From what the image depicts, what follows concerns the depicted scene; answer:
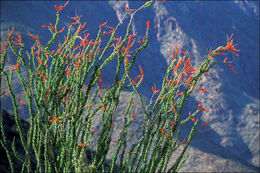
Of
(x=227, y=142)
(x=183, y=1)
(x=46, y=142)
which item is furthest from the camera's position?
(x=183, y=1)

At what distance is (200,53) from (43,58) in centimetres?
4189

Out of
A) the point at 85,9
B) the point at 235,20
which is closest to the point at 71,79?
the point at 85,9

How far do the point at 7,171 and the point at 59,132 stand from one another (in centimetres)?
89

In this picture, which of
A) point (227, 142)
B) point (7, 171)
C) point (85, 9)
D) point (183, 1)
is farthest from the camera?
point (183, 1)

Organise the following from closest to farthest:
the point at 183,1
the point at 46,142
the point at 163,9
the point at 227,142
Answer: the point at 46,142, the point at 227,142, the point at 163,9, the point at 183,1

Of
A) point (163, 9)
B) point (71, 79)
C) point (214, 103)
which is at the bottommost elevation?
point (71, 79)

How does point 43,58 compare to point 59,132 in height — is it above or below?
above

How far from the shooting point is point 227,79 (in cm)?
4584

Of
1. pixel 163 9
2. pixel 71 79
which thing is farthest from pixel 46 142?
pixel 163 9

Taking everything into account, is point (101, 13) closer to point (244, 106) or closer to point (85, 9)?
point (85, 9)

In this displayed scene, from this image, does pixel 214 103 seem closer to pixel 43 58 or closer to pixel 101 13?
pixel 101 13

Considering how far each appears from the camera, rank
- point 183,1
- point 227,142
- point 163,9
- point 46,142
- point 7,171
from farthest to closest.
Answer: point 183,1 → point 163,9 → point 227,142 → point 7,171 → point 46,142

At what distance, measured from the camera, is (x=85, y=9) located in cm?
3691

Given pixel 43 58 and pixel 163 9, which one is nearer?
pixel 43 58
